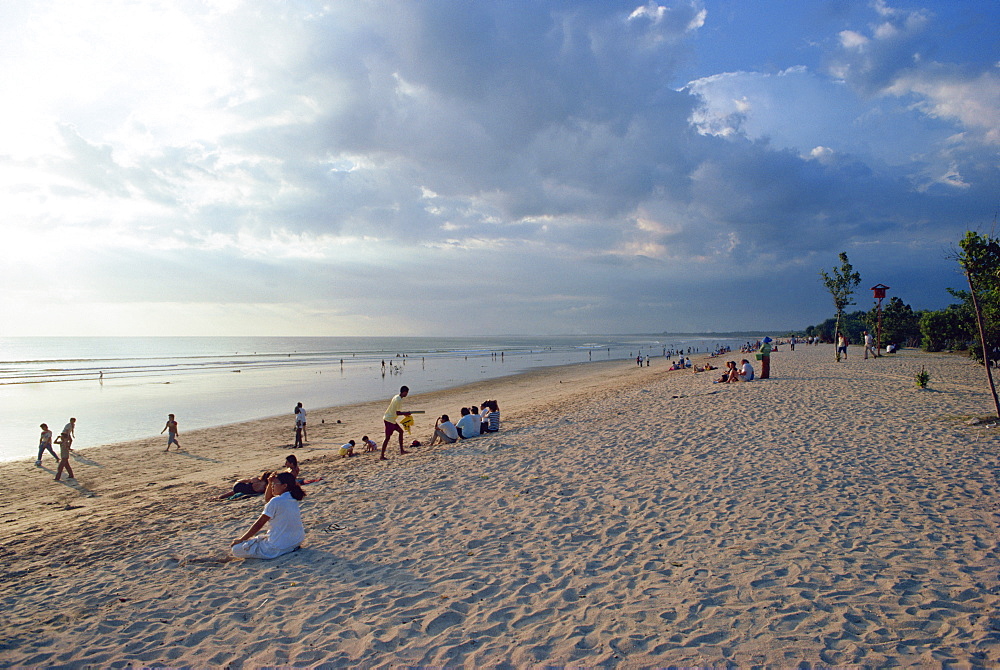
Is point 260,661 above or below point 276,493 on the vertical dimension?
below

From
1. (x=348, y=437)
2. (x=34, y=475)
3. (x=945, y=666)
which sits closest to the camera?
(x=945, y=666)

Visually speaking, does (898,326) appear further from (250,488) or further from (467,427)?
(250,488)

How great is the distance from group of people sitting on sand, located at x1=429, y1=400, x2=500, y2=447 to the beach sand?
1323 millimetres

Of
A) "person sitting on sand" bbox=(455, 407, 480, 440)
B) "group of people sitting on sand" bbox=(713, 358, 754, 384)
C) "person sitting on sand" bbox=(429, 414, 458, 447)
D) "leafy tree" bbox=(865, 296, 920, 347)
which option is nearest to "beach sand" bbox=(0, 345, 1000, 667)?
"person sitting on sand" bbox=(429, 414, 458, 447)

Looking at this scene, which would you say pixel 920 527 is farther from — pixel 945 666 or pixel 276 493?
pixel 276 493

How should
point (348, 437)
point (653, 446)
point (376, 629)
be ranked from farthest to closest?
point (348, 437), point (653, 446), point (376, 629)

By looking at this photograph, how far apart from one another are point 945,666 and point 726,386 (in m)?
16.1

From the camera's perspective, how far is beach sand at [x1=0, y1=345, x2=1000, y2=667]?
4148 mm

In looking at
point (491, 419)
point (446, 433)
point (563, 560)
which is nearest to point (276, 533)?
point (563, 560)

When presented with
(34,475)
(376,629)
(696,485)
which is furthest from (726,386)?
(34,475)

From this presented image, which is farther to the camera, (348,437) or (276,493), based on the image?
(348,437)

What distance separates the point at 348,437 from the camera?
1789cm

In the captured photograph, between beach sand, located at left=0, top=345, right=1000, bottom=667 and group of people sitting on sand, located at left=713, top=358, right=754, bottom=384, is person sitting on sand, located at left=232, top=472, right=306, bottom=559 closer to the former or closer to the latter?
beach sand, located at left=0, top=345, right=1000, bottom=667

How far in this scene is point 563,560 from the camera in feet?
18.7
